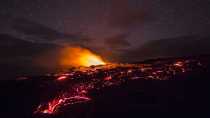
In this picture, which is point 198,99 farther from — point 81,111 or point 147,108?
point 81,111

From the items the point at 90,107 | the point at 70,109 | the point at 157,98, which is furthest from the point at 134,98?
the point at 70,109

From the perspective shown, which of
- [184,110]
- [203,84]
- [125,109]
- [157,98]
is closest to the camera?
[184,110]

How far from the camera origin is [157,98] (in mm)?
33812

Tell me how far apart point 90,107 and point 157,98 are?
912 centimetres

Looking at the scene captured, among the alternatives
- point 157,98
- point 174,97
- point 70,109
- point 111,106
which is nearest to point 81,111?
point 70,109

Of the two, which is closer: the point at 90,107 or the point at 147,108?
the point at 147,108

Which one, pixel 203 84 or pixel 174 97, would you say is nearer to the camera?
pixel 174 97

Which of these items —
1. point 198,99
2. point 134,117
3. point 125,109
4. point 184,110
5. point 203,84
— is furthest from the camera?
point 203,84

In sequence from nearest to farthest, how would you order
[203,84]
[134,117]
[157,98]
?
[134,117] → [157,98] → [203,84]

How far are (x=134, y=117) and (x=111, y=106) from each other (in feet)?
24.1

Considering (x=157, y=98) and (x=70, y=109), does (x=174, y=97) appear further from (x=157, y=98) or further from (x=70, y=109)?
(x=70, y=109)

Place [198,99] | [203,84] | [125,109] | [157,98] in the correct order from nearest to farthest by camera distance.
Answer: [125,109], [198,99], [157,98], [203,84]

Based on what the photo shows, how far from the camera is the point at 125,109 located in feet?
93.2

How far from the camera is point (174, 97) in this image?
3434cm
